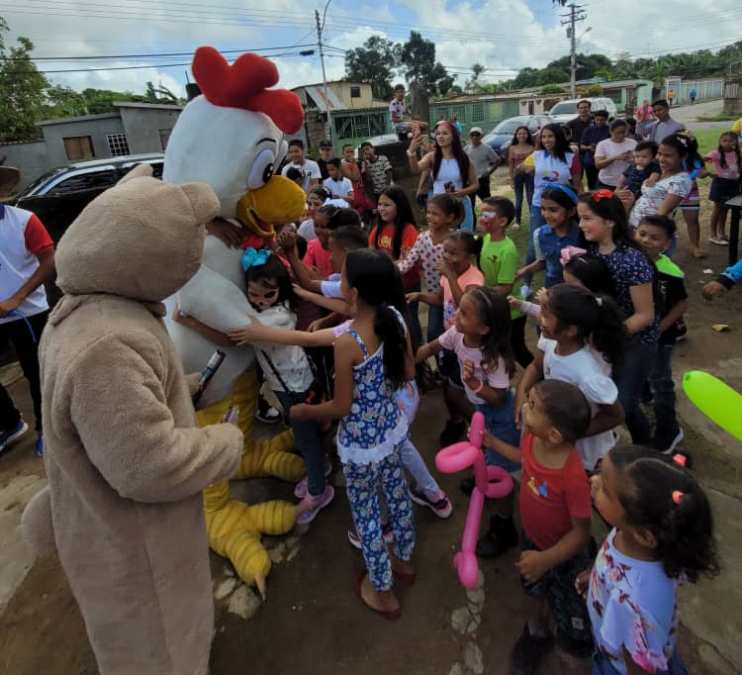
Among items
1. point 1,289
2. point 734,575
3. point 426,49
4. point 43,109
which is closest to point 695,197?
point 734,575

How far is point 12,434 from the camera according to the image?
11.2 ft

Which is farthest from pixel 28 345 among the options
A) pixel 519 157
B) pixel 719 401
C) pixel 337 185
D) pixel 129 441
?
pixel 519 157

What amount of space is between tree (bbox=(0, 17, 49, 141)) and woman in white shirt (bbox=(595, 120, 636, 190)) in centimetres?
2349

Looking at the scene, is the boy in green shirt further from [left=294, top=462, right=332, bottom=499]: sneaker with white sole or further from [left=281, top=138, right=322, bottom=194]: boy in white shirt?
[left=281, top=138, right=322, bottom=194]: boy in white shirt

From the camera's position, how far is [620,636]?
4.21 ft

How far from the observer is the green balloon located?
120cm

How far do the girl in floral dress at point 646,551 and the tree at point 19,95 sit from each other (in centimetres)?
2620

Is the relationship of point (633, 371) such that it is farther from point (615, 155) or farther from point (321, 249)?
point (615, 155)

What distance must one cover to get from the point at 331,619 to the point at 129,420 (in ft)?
4.36

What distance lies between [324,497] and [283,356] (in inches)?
31.7

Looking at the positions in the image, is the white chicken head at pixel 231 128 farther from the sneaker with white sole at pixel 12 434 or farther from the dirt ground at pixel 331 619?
the sneaker with white sole at pixel 12 434

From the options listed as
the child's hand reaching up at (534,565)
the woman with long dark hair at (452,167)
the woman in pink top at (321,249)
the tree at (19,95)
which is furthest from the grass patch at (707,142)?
the tree at (19,95)

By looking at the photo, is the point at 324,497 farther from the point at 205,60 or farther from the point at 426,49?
the point at 426,49

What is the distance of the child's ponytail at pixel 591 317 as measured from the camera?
187 cm
